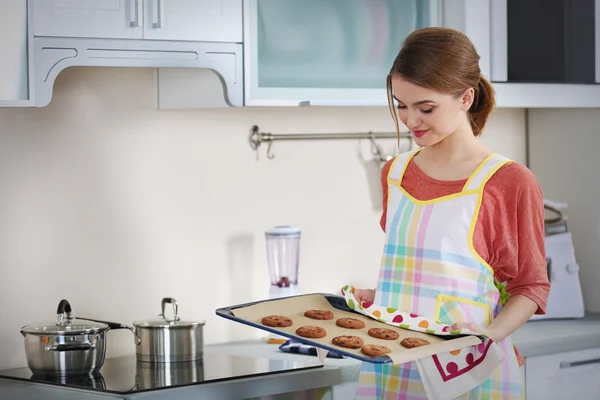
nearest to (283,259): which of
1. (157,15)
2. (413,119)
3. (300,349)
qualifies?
(300,349)

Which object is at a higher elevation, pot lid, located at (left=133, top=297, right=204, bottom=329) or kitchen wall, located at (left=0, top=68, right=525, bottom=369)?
kitchen wall, located at (left=0, top=68, right=525, bottom=369)

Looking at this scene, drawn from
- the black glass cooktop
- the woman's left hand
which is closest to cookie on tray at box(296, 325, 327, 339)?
the woman's left hand

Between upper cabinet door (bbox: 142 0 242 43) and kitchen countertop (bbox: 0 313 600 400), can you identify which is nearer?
kitchen countertop (bbox: 0 313 600 400)

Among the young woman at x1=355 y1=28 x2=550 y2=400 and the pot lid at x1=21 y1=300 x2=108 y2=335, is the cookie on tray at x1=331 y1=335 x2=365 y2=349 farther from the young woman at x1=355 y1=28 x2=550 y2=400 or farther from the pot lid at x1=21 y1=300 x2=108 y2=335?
the pot lid at x1=21 y1=300 x2=108 y2=335

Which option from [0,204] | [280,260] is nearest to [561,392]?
[280,260]

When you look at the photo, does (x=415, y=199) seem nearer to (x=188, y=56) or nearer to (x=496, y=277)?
(x=496, y=277)

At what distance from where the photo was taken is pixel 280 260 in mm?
2721

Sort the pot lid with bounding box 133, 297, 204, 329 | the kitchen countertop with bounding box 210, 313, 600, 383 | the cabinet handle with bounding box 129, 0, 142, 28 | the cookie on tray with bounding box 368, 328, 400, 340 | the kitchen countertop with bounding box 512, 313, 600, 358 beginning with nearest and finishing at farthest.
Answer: the cookie on tray with bounding box 368, 328, 400, 340 < the cabinet handle with bounding box 129, 0, 142, 28 < the pot lid with bounding box 133, 297, 204, 329 < the kitchen countertop with bounding box 210, 313, 600, 383 < the kitchen countertop with bounding box 512, 313, 600, 358

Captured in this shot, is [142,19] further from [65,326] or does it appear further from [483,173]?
[483,173]

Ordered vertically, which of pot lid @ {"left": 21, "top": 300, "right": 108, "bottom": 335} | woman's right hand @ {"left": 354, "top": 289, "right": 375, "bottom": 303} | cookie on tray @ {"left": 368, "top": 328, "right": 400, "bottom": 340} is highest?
woman's right hand @ {"left": 354, "top": 289, "right": 375, "bottom": 303}

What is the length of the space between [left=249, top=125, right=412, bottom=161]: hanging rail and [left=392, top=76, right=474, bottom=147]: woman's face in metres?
0.96

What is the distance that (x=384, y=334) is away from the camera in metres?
1.72

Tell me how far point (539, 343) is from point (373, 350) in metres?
1.19

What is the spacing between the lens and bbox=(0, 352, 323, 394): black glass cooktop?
209 centimetres
